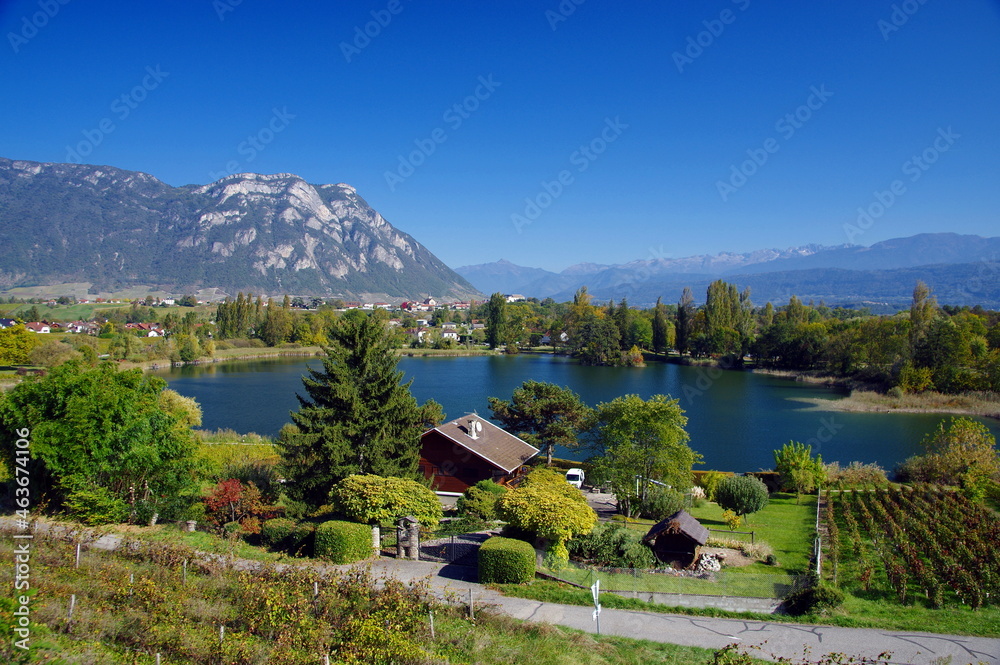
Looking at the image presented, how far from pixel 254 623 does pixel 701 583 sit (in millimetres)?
9143

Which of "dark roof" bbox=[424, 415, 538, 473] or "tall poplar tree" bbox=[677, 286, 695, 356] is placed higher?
"tall poplar tree" bbox=[677, 286, 695, 356]

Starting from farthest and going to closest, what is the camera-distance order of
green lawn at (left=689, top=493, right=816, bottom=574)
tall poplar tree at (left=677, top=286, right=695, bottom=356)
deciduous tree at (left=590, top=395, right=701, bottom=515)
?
tall poplar tree at (left=677, top=286, right=695, bottom=356) → deciduous tree at (left=590, top=395, right=701, bottom=515) → green lawn at (left=689, top=493, right=816, bottom=574)

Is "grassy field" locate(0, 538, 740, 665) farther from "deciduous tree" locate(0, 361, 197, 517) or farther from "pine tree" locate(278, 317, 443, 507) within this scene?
"pine tree" locate(278, 317, 443, 507)

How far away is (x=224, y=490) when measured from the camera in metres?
17.7

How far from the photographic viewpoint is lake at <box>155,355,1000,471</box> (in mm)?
38281

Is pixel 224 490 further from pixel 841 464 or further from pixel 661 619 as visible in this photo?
pixel 841 464

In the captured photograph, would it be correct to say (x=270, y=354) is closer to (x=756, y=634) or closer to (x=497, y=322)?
(x=497, y=322)

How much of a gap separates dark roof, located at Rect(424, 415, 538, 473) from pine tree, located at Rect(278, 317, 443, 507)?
12.5 ft

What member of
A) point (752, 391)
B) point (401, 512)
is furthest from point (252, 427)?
point (752, 391)

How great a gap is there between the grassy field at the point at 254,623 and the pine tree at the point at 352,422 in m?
8.16

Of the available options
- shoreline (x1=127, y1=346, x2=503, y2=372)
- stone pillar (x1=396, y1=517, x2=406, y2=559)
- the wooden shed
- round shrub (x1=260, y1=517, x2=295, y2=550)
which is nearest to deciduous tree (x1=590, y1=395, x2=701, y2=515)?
the wooden shed

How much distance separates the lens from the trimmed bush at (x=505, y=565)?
42.4 ft

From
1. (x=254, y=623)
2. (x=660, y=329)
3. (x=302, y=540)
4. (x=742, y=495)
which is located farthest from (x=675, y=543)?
(x=660, y=329)

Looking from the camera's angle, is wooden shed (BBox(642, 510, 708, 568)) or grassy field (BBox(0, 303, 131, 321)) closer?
wooden shed (BBox(642, 510, 708, 568))
